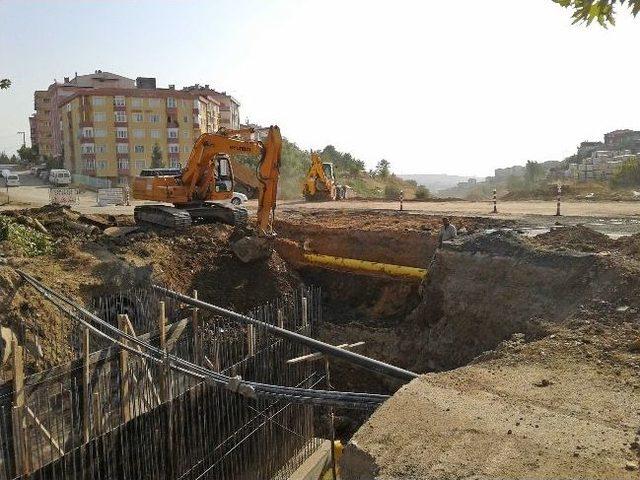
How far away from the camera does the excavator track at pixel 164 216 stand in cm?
1420

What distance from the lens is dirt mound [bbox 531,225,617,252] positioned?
1100 cm

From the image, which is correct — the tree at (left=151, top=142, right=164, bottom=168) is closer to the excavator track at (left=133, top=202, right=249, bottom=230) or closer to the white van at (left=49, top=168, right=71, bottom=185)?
the white van at (left=49, top=168, right=71, bottom=185)

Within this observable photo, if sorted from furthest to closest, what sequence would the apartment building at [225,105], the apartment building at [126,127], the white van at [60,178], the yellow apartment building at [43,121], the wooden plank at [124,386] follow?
the yellow apartment building at [43,121] → the apartment building at [225,105] → the apartment building at [126,127] → the white van at [60,178] → the wooden plank at [124,386]

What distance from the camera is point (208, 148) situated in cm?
1487

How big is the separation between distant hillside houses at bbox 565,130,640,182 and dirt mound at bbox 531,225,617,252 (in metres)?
22.3

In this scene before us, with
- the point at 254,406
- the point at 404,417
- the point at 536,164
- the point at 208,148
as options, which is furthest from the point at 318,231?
the point at 536,164

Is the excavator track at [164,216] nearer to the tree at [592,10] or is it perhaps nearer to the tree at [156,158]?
the tree at [592,10]

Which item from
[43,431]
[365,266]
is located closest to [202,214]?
[365,266]

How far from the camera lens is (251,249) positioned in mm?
14094

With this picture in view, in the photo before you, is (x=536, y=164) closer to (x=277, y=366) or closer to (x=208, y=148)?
(x=208, y=148)

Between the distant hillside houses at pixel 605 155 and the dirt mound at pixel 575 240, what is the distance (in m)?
22.3

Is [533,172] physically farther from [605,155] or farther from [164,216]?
[164,216]

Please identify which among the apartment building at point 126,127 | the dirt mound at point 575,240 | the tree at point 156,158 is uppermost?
the apartment building at point 126,127

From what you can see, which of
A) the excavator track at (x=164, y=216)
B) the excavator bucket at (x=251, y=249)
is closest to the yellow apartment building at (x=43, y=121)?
the excavator track at (x=164, y=216)
